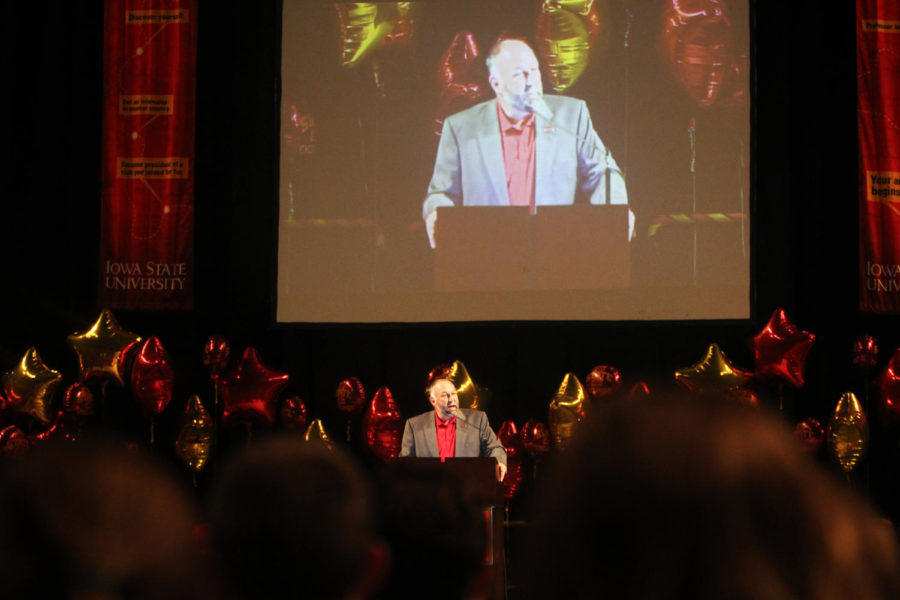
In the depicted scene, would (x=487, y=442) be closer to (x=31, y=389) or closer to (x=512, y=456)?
(x=512, y=456)

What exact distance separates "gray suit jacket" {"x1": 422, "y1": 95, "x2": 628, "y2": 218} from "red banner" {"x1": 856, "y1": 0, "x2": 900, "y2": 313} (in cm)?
154

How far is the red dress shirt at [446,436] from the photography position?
215 inches

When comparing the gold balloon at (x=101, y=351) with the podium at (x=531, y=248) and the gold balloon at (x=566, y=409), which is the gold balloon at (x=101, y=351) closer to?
the podium at (x=531, y=248)

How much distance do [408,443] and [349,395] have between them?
67 centimetres

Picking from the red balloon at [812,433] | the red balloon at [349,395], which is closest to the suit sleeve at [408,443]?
the red balloon at [349,395]

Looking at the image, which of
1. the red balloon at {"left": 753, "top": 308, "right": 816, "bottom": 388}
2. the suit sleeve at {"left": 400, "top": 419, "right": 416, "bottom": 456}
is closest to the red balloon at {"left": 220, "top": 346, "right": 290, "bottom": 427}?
the suit sleeve at {"left": 400, "top": 419, "right": 416, "bottom": 456}

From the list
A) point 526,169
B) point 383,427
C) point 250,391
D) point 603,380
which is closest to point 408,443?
point 383,427

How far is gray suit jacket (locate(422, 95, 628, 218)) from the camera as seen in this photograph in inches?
244

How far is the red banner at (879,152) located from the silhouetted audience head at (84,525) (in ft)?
19.9

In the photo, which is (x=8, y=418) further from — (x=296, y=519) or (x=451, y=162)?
(x=296, y=519)

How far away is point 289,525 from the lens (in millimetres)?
749

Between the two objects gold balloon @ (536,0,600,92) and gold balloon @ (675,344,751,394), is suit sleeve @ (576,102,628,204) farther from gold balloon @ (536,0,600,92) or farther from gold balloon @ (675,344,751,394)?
gold balloon @ (675,344,751,394)

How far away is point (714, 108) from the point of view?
6.26 m

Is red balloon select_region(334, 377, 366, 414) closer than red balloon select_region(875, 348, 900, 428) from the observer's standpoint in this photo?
No
